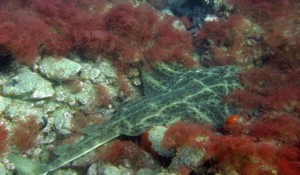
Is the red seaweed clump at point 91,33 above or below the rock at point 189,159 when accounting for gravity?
above

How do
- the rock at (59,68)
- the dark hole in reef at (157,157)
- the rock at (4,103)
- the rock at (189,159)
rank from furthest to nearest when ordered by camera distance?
the rock at (59,68) → the rock at (4,103) → the dark hole in reef at (157,157) → the rock at (189,159)

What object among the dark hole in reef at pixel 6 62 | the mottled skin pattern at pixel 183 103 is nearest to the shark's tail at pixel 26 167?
the mottled skin pattern at pixel 183 103

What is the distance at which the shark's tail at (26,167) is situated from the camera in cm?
604

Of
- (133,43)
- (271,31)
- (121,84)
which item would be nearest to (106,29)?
(133,43)

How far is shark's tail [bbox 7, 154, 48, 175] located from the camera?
6.04 meters

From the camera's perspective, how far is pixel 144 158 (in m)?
5.64

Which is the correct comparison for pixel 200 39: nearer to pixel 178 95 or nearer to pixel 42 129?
pixel 178 95

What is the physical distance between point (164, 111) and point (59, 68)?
3337mm

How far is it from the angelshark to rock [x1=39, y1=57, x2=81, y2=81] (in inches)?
68.4

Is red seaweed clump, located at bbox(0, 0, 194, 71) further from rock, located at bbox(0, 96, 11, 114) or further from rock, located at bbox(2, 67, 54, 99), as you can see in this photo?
rock, located at bbox(0, 96, 11, 114)

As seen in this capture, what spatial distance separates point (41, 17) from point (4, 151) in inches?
166

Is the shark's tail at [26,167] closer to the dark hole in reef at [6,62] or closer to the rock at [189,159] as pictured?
the dark hole in reef at [6,62]

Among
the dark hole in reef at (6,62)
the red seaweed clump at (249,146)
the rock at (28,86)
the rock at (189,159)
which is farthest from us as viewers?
the dark hole in reef at (6,62)

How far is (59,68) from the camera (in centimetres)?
748
